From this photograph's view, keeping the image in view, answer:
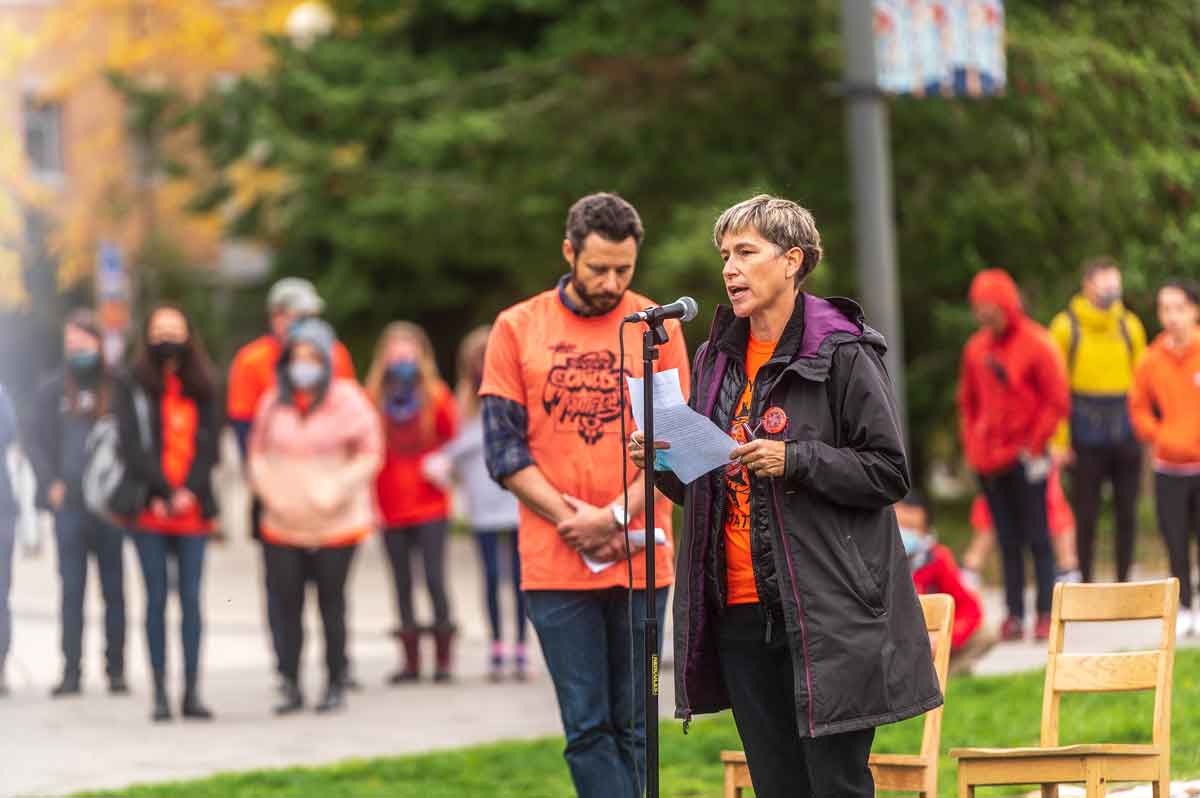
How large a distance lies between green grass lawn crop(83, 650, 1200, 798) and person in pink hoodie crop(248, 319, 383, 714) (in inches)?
73.1

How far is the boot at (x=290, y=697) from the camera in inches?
436

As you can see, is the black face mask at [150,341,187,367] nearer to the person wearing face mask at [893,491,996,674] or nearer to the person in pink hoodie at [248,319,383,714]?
the person in pink hoodie at [248,319,383,714]

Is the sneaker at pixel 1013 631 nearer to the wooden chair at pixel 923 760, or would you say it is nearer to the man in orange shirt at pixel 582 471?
the wooden chair at pixel 923 760

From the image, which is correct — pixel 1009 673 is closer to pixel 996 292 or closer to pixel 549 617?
pixel 996 292

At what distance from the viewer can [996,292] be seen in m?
11.9

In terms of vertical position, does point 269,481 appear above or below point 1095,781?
above

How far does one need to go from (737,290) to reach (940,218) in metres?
13.4

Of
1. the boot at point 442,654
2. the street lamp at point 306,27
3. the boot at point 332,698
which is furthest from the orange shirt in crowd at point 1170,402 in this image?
the street lamp at point 306,27

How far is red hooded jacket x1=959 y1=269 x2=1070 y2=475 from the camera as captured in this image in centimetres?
1184

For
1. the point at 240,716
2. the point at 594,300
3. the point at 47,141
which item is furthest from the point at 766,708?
the point at 47,141

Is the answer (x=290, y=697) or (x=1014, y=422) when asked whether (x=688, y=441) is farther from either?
(x=1014, y=422)

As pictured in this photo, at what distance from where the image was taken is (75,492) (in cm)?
1184

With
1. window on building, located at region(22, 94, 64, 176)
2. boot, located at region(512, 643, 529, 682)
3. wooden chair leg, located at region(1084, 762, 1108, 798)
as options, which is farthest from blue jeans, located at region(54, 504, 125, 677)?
window on building, located at region(22, 94, 64, 176)

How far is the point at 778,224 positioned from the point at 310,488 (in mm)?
6204
